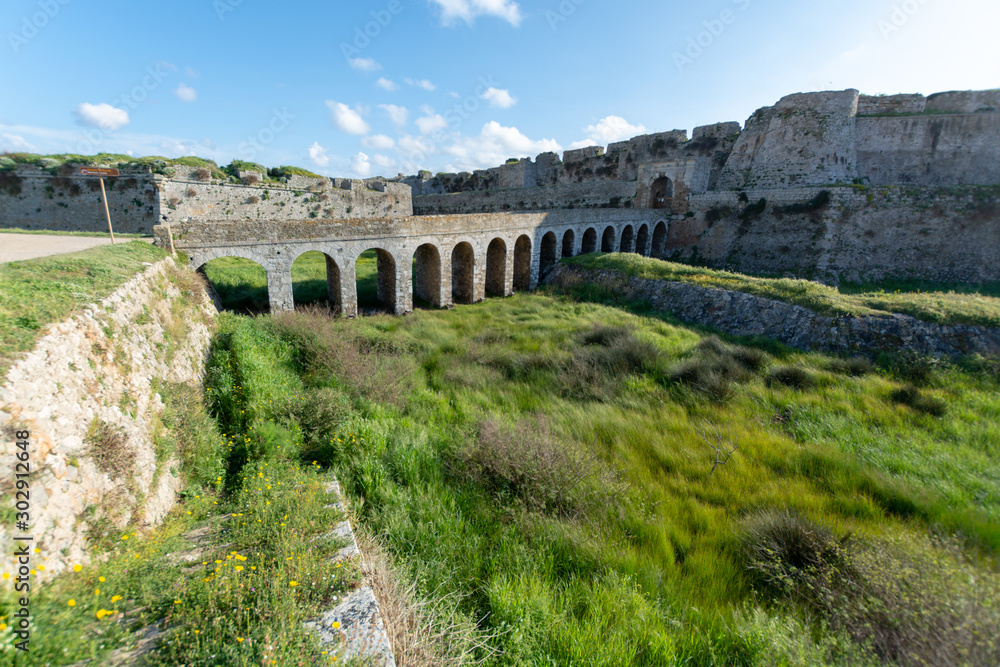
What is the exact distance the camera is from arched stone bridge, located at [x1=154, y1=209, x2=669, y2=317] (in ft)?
33.7

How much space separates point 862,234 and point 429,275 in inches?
803

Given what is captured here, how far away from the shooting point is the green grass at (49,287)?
11.3 feet

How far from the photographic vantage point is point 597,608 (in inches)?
133

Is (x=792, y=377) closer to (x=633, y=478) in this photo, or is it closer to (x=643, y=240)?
(x=633, y=478)

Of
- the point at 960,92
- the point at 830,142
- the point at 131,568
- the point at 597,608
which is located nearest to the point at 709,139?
the point at 830,142

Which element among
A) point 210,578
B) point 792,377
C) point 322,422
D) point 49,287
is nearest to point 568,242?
point 792,377

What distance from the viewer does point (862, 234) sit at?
18281 millimetres

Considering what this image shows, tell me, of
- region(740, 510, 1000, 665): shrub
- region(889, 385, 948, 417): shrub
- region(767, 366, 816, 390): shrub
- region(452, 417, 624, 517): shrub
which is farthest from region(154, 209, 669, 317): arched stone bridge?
region(889, 385, 948, 417): shrub

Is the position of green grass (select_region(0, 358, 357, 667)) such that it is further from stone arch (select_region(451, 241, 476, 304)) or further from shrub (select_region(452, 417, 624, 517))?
stone arch (select_region(451, 241, 476, 304))

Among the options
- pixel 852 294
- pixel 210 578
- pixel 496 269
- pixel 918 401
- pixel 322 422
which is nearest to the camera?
pixel 210 578

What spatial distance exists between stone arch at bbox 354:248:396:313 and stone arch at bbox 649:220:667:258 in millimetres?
18143

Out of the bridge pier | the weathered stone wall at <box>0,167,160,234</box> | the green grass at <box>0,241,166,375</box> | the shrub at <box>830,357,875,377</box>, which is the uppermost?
the weathered stone wall at <box>0,167,160,234</box>

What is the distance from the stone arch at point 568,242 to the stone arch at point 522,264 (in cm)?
328

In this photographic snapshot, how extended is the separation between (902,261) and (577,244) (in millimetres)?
14596
